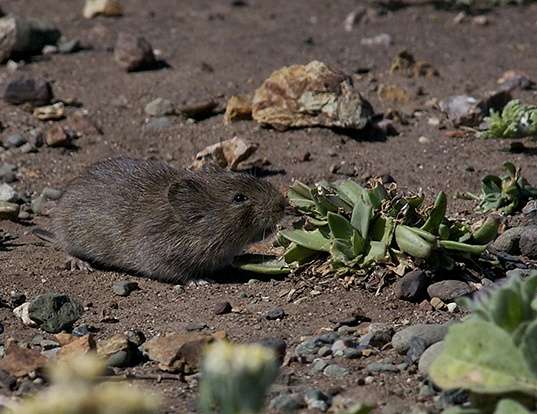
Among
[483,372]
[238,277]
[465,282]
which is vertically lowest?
[238,277]

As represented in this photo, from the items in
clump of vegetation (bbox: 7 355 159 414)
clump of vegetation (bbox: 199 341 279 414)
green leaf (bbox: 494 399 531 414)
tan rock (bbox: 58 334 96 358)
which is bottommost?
tan rock (bbox: 58 334 96 358)

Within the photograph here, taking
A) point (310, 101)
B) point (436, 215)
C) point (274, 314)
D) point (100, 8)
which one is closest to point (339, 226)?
point (436, 215)

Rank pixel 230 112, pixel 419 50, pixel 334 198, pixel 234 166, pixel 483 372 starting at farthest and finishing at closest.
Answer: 1. pixel 419 50
2. pixel 230 112
3. pixel 234 166
4. pixel 334 198
5. pixel 483 372

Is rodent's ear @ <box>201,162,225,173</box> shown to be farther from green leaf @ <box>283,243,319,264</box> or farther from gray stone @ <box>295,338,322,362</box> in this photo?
gray stone @ <box>295,338,322,362</box>

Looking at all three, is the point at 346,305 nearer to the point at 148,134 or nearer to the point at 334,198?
the point at 334,198

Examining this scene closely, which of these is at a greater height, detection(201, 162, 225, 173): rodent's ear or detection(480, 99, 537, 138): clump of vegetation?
detection(480, 99, 537, 138): clump of vegetation

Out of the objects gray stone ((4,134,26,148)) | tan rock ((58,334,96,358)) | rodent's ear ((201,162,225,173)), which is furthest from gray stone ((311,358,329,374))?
gray stone ((4,134,26,148))

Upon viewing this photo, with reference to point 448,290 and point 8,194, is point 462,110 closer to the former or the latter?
point 448,290

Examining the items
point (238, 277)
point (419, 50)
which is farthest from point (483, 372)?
point (419, 50)
